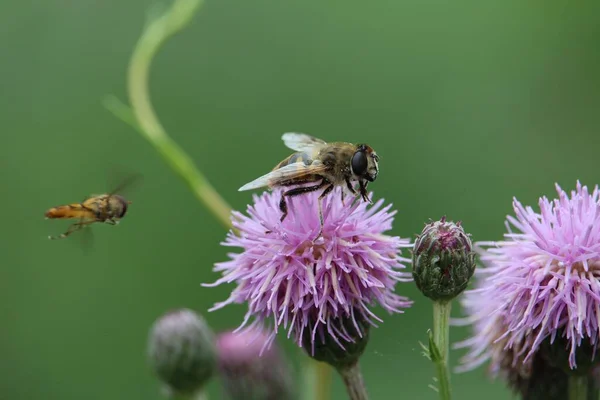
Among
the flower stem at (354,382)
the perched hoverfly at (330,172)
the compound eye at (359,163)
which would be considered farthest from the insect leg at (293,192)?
the flower stem at (354,382)

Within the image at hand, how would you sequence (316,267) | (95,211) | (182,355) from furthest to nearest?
1. (182,355)
2. (95,211)
3. (316,267)

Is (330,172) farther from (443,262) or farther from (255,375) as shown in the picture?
(255,375)

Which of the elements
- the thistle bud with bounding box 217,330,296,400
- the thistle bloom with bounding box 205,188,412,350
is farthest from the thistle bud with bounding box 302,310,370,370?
the thistle bud with bounding box 217,330,296,400

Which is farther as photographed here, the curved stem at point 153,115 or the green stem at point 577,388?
the curved stem at point 153,115

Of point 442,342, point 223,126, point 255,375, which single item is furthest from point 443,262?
point 223,126

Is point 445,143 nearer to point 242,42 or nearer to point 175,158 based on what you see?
point 242,42

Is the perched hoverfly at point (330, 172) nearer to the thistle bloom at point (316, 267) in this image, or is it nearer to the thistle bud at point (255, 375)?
the thistle bloom at point (316, 267)

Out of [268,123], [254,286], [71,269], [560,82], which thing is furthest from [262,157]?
[254,286]
